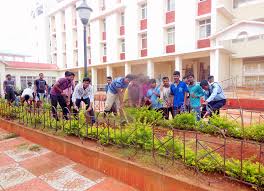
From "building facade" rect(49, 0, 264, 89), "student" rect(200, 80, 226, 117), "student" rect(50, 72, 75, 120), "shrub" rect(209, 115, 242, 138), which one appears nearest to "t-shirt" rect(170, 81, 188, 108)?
"student" rect(200, 80, 226, 117)

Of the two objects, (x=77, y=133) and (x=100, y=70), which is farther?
(x=100, y=70)

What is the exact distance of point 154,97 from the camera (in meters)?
5.77

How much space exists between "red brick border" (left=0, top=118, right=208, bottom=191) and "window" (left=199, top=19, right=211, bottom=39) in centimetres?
1400

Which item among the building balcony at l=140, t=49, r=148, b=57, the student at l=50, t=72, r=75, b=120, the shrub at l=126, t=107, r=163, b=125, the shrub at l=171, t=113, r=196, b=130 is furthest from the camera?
the building balcony at l=140, t=49, r=148, b=57

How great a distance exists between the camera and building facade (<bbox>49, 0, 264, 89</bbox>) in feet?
46.9

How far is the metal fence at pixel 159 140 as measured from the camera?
2496mm

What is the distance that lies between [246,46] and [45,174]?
16.3m

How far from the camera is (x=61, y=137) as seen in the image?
13.4 ft

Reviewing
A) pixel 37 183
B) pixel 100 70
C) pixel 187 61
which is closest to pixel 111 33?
pixel 100 70

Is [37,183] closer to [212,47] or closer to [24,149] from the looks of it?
[24,149]

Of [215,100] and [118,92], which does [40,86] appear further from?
[215,100]

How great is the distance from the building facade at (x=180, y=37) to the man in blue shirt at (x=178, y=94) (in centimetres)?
911

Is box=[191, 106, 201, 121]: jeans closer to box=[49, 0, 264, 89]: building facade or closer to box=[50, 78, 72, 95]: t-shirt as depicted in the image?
box=[50, 78, 72, 95]: t-shirt

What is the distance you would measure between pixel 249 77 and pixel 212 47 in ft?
14.0
